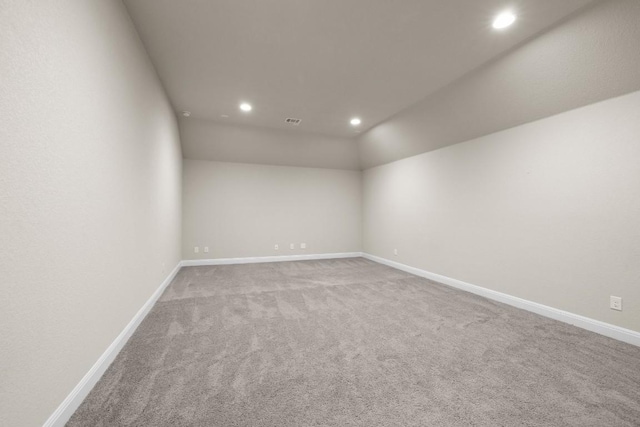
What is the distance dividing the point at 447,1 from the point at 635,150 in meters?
2.15

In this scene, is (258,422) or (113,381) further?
(113,381)

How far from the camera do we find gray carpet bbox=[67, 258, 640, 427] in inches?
55.2

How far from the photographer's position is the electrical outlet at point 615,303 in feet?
7.55

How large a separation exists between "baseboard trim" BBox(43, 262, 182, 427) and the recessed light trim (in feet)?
12.9

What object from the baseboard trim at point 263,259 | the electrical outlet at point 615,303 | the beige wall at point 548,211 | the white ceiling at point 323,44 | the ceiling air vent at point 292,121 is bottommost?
the baseboard trim at point 263,259

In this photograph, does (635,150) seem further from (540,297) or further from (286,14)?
(286,14)

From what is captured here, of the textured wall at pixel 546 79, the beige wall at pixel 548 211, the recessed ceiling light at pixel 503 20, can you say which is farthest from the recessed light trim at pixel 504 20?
the beige wall at pixel 548 211

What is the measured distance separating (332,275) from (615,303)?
349 cm

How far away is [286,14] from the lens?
2104 mm

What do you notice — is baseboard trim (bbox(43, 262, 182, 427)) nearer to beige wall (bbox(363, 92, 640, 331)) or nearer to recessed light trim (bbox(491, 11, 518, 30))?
recessed light trim (bbox(491, 11, 518, 30))

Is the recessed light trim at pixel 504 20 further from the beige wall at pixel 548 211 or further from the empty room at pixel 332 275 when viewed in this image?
the beige wall at pixel 548 211

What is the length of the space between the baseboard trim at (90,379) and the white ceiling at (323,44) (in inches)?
107

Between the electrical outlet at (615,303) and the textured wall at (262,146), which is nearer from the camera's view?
the electrical outlet at (615,303)

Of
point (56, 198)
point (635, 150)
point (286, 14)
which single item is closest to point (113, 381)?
point (56, 198)
